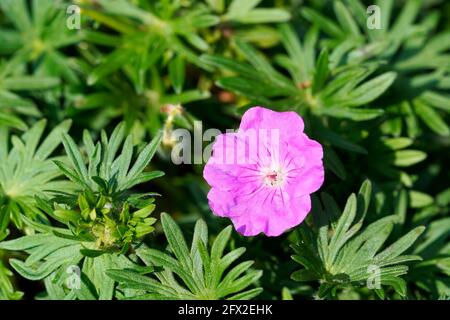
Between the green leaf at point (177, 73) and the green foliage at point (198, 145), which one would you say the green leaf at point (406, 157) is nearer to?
the green foliage at point (198, 145)

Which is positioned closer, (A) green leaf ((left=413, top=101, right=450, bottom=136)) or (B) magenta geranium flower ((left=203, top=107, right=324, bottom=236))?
(B) magenta geranium flower ((left=203, top=107, right=324, bottom=236))

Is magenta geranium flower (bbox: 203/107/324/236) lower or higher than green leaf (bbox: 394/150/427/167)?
lower

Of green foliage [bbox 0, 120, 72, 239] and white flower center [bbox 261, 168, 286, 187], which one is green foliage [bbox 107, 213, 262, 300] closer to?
white flower center [bbox 261, 168, 286, 187]

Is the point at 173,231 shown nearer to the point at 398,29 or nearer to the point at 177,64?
the point at 177,64

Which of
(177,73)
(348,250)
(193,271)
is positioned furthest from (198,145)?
(348,250)

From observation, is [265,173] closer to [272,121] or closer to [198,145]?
[272,121]

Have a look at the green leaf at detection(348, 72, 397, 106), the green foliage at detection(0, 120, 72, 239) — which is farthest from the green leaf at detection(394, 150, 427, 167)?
the green foliage at detection(0, 120, 72, 239)
